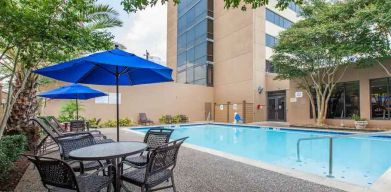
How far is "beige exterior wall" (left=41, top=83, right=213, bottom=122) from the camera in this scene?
15.5 m

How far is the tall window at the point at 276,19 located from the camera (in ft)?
64.3

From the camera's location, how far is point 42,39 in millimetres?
3715

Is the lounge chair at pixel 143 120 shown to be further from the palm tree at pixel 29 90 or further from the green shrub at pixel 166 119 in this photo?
the palm tree at pixel 29 90

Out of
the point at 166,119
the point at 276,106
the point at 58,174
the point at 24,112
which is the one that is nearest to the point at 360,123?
the point at 276,106

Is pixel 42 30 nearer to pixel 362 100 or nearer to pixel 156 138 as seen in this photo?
pixel 156 138

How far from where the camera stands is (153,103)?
59.2 feet

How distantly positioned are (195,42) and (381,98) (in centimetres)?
1502

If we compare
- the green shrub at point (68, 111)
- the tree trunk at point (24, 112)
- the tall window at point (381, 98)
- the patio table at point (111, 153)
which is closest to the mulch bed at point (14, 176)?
the tree trunk at point (24, 112)

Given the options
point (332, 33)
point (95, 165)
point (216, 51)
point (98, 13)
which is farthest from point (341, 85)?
point (95, 165)

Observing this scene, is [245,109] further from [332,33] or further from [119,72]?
[119,72]

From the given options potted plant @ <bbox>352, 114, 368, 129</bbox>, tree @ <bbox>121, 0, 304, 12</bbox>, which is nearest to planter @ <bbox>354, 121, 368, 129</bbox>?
potted plant @ <bbox>352, 114, 368, 129</bbox>

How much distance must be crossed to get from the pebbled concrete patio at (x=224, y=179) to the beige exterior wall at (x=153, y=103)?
36.9 feet

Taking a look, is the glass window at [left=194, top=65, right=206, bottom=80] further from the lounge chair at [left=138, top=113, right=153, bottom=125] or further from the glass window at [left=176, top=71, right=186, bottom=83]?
the lounge chair at [left=138, top=113, right=153, bottom=125]

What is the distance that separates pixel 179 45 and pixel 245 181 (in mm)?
22349
